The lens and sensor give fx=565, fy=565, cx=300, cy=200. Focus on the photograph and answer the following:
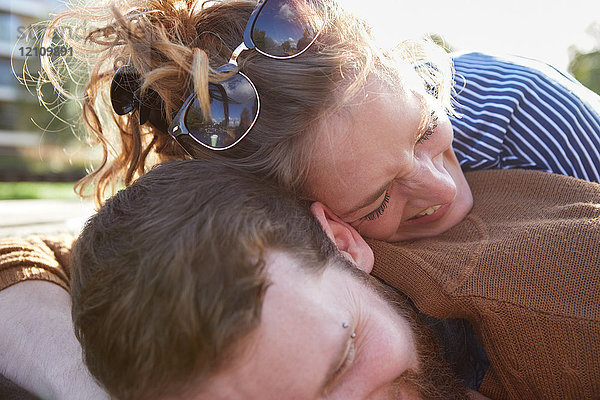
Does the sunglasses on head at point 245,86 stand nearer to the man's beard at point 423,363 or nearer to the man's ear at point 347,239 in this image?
the man's ear at point 347,239

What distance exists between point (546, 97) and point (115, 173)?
1.84 metres

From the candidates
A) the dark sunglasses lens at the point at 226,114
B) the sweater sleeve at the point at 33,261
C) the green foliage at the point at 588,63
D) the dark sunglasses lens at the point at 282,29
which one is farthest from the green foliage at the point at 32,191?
the green foliage at the point at 588,63

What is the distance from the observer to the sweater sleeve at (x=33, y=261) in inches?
82.4

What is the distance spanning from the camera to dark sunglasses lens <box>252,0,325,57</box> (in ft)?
5.69

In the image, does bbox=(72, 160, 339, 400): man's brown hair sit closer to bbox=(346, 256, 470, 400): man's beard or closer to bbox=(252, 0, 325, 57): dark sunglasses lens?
bbox=(346, 256, 470, 400): man's beard

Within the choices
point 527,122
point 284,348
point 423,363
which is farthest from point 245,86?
point 527,122

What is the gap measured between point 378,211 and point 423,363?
54cm

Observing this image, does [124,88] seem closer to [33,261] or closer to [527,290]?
[33,261]

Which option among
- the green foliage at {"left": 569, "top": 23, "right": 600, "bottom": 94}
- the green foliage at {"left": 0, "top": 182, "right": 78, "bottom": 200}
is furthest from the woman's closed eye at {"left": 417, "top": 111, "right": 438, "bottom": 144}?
the green foliage at {"left": 569, "top": 23, "right": 600, "bottom": 94}

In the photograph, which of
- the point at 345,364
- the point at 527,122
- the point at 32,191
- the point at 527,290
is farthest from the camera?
the point at 32,191

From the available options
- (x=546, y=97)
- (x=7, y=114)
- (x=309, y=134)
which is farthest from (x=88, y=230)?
(x=7, y=114)

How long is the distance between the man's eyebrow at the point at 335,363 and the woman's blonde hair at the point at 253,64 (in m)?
0.60

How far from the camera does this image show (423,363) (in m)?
1.57

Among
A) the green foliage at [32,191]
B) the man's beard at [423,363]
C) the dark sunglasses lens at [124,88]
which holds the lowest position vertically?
the green foliage at [32,191]
